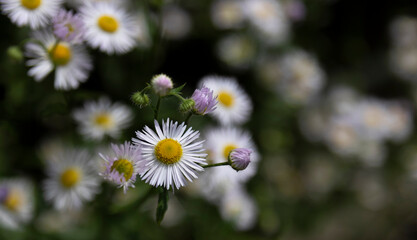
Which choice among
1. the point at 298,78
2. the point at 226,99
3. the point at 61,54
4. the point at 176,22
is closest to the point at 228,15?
the point at 176,22

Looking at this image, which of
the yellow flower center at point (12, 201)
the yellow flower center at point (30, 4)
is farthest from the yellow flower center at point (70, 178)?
the yellow flower center at point (30, 4)

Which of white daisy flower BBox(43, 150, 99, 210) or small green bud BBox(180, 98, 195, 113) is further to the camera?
white daisy flower BBox(43, 150, 99, 210)

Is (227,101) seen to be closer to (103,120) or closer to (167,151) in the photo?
(103,120)

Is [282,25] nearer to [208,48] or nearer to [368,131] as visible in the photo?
[208,48]

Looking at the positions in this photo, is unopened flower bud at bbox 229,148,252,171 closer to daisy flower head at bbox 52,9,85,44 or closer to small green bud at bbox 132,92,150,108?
small green bud at bbox 132,92,150,108

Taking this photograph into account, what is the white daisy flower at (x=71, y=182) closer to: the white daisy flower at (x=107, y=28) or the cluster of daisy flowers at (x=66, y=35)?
the cluster of daisy flowers at (x=66, y=35)

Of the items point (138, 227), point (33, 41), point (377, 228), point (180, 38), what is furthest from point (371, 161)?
point (33, 41)

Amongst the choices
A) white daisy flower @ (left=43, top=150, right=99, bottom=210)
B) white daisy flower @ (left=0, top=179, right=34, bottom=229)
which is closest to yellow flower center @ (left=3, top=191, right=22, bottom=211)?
white daisy flower @ (left=0, top=179, right=34, bottom=229)
